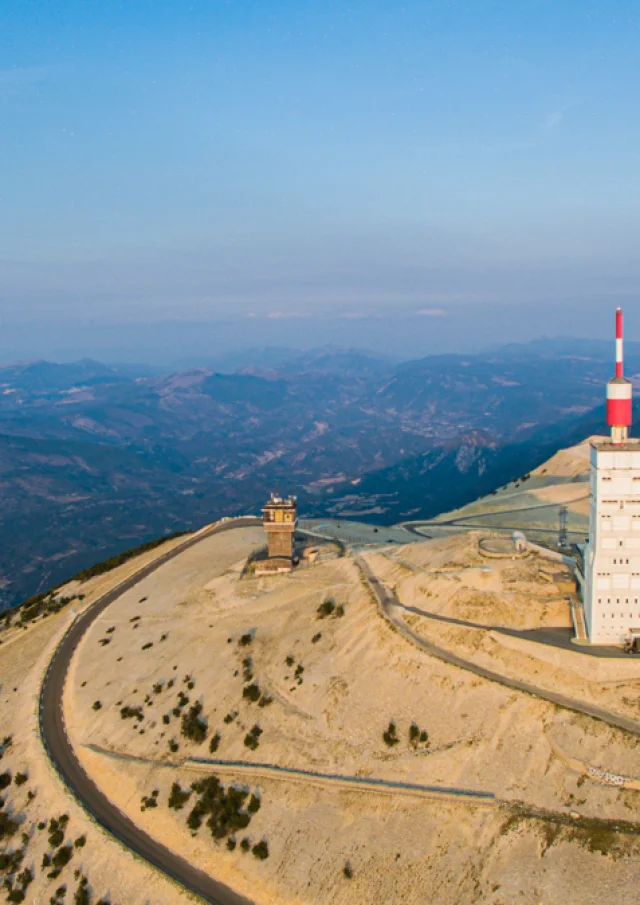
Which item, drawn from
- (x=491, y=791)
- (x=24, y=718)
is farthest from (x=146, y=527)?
(x=491, y=791)

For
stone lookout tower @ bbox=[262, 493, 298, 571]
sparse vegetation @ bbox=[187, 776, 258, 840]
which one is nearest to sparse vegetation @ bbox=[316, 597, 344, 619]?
stone lookout tower @ bbox=[262, 493, 298, 571]

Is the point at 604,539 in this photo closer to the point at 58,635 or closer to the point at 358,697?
the point at 358,697

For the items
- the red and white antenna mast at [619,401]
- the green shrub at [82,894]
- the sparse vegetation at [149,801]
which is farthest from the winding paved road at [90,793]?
the red and white antenna mast at [619,401]

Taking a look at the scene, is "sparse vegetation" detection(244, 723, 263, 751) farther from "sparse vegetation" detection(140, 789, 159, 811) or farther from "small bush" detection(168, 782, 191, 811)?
"sparse vegetation" detection(140, 789, 159, 811)

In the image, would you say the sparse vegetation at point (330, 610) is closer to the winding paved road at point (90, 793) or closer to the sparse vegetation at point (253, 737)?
the sparse vegetation at point (253, 737)

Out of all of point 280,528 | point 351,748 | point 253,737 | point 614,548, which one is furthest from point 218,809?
point 280,528

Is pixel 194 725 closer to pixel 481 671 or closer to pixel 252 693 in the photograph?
pixel 252 693
